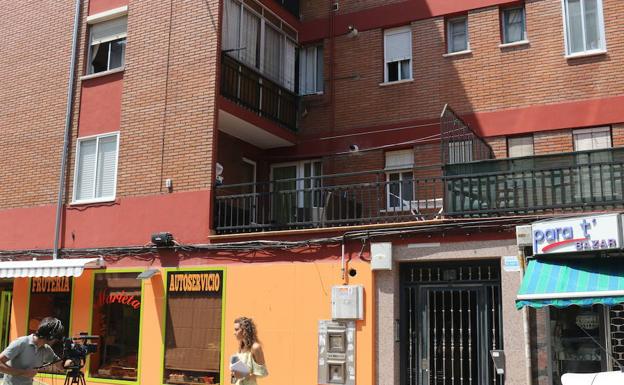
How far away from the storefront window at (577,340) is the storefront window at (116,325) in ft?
25.4

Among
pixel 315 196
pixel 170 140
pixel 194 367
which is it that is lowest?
pixel 194 367

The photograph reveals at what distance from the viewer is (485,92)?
14180 mm

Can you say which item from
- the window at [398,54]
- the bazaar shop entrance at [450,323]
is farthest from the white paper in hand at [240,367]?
the window at [398,54]

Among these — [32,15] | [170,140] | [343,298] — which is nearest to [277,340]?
[343,298]

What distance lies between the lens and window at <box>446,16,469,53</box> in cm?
1480

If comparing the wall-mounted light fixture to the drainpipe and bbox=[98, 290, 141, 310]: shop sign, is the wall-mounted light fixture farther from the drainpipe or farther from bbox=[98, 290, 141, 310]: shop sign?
the drainpipe

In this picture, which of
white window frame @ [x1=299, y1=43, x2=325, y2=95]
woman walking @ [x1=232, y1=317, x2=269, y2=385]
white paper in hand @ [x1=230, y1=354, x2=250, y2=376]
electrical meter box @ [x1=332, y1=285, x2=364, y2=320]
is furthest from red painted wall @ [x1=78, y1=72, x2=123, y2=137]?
white paper in hand @ [x1=230, y1=354, x2=250, y2=376]

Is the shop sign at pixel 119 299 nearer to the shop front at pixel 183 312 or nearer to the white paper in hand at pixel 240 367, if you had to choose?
the shop front at pixel 183 312

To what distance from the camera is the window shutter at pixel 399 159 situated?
48.2 feet

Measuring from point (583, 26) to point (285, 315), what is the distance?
8288mm

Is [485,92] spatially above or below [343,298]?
above

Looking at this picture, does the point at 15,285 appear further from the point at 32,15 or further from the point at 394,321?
the point at 394,321

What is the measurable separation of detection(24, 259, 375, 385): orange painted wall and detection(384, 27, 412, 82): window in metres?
5.62

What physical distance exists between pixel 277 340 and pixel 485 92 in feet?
22.2
